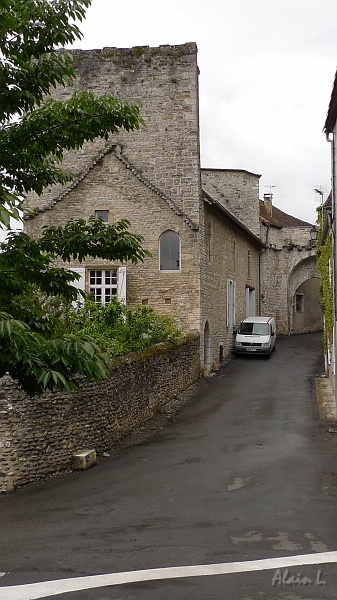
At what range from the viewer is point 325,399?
66.8ft

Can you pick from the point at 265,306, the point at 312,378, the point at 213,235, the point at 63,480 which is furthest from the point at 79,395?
the point at 265,306

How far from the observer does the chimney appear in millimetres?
46431

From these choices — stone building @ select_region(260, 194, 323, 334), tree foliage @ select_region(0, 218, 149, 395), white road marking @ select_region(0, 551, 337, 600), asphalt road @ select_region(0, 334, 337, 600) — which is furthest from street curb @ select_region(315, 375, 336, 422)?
stone building @ select_region(260, 194, 323, 334)

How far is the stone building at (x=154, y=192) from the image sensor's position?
2511cm

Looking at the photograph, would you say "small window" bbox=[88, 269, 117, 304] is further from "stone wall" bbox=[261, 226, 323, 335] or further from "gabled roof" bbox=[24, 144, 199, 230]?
"stone wall" bbox=[261, 226, 323, 335]

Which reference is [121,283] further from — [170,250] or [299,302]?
[299,302]

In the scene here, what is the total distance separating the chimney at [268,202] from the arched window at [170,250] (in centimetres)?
2199

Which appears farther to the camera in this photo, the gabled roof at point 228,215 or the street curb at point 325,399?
the gabled roof at point 228,215

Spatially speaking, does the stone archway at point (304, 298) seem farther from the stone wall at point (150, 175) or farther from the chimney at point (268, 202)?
the stone wall at point (150, 175)

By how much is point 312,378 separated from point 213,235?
685 centimetres

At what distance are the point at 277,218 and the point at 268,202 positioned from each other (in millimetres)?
1358

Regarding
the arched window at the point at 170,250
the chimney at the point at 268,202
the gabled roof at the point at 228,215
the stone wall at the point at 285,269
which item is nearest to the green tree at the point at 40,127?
the arched window at the point at 170,250
